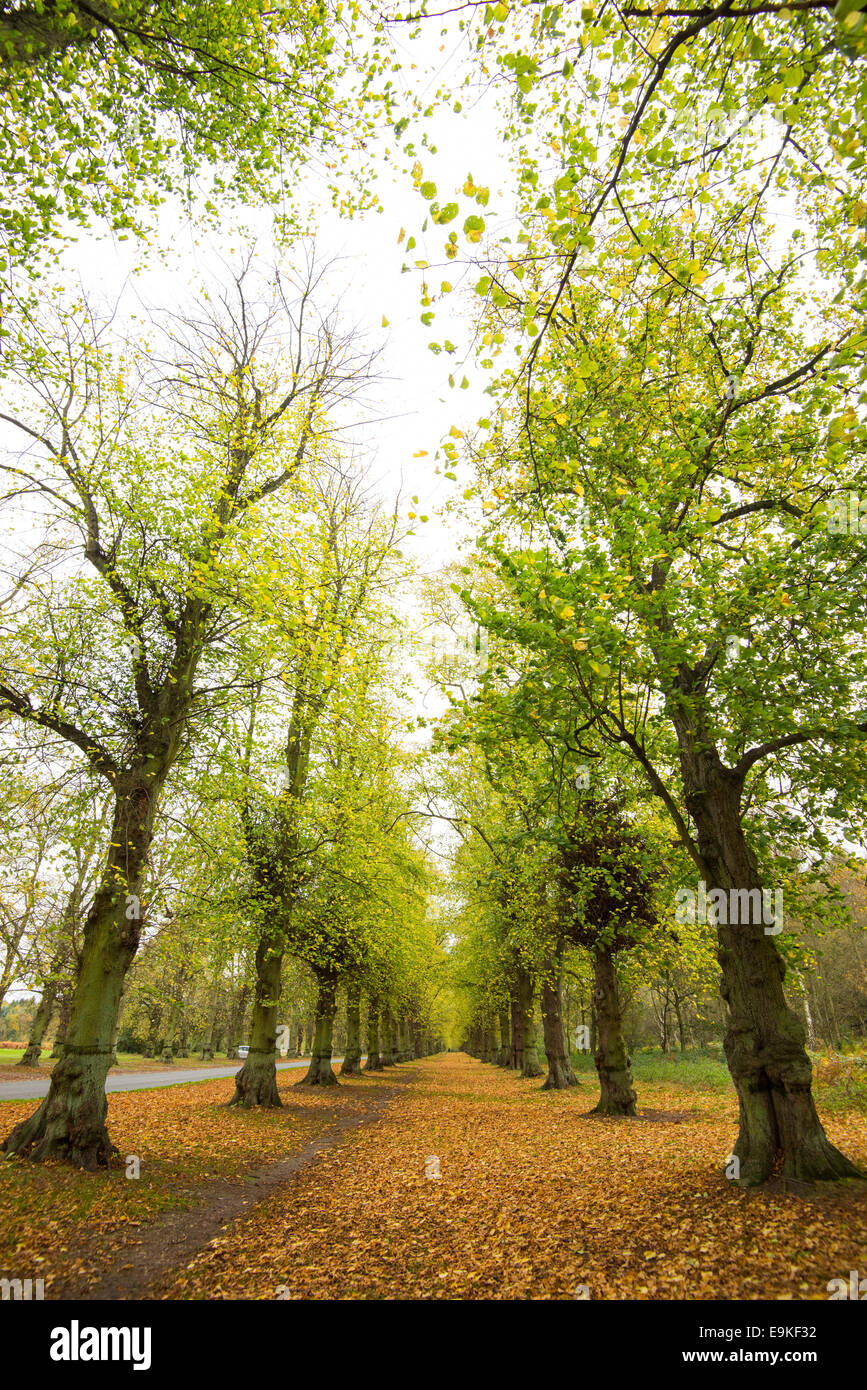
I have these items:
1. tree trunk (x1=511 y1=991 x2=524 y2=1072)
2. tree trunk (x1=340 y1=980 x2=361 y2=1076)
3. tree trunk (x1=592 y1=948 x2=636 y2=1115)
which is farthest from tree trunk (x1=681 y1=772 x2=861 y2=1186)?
tree trunk (x1=511 y1=991 x2=524 y2=1072)

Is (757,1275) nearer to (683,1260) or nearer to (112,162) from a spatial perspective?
(683,1260)

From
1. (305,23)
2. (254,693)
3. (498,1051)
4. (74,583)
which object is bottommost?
(498,1051)

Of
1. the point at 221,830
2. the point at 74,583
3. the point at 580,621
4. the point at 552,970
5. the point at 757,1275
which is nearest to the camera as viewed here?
the point at 757,1275

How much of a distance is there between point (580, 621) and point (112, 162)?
8216 mm

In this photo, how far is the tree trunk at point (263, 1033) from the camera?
15.8m

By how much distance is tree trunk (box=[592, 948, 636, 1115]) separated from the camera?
46.8 feet

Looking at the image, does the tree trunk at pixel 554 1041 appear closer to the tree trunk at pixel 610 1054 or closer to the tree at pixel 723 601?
the tree trunk at pixel 610 1054

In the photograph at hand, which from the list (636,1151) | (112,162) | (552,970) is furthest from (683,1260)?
(552,970)

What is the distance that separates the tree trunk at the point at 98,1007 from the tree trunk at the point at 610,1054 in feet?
35.4

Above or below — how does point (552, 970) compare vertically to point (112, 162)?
below

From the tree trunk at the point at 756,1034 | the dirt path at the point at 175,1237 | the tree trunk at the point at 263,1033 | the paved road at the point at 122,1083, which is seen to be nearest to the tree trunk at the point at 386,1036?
the paved road at the point at 122,1083

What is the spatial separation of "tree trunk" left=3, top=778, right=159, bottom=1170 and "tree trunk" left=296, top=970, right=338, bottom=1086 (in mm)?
14959

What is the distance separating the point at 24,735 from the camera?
9.79m

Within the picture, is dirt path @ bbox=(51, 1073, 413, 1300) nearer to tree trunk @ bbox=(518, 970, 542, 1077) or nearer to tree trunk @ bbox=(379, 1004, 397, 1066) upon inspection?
tree trunk @ bbox=(518, 970, 542, 1077)
